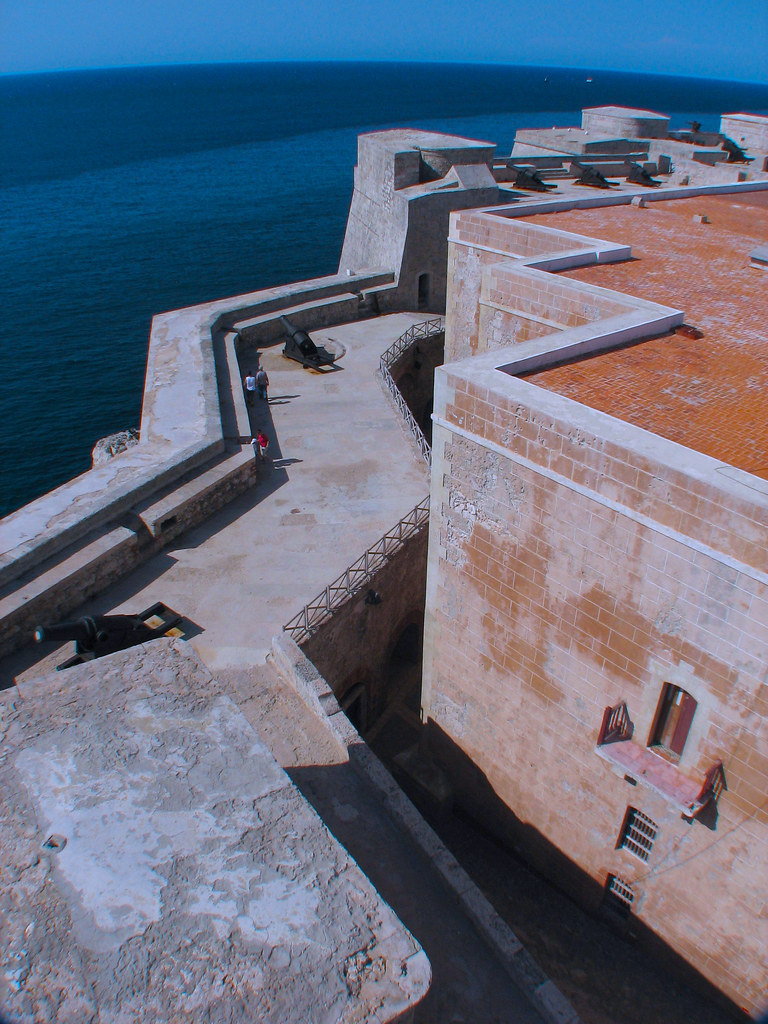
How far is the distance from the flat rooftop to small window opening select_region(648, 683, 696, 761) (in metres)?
2.75

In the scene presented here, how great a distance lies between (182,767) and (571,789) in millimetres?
6560

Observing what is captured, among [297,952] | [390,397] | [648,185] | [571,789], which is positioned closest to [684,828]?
[571,789]

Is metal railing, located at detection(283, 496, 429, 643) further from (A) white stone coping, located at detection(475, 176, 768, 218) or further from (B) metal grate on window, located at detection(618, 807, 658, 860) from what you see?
(A) white stone coping, located at detection(475, 176, 768, 218)

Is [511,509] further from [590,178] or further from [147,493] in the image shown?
[590,178]

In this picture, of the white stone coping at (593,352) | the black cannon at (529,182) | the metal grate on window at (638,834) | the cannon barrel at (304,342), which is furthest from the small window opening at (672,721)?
the black cannon at (529,182)

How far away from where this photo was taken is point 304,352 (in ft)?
76.2

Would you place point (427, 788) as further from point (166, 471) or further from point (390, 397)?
point (390, 397)

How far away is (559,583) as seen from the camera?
980cm

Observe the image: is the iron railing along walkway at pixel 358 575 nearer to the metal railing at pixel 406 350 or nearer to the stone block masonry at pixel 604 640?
the metal railing at pixel 406 350

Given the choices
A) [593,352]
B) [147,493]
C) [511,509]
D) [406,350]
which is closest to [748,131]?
[406,350]

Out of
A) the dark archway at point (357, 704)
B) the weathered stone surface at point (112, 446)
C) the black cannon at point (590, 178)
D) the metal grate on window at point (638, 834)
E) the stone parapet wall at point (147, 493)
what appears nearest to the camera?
the metal grate on window at point (638, 834)

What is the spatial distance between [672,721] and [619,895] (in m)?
3.38

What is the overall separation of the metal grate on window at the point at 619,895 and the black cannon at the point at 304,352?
646 inches

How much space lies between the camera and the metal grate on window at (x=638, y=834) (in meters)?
10.1
